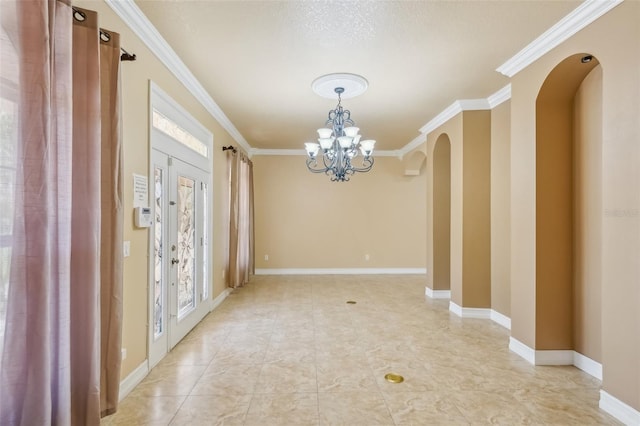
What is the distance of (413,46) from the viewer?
2889 mm

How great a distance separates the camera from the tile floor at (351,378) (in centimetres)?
222

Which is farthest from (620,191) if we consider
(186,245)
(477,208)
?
(186,245)

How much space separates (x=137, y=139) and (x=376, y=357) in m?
2.93

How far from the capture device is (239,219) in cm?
578

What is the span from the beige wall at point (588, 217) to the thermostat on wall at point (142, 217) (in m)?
3.83

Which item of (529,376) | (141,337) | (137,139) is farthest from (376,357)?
(137,139)

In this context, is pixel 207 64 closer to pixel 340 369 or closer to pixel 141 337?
pixel 141 337

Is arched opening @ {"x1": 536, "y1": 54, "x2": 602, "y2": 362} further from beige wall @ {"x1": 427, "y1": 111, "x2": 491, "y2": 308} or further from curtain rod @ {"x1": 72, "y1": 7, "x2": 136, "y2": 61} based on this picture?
curtain rod @ {"x1": 72, "y1": 7, "x2": 136, "y2": 61}

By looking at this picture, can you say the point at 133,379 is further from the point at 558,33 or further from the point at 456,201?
the point at 558,33

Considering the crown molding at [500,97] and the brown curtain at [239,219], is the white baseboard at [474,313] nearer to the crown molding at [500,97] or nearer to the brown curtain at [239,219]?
the crown molding at [500,97]

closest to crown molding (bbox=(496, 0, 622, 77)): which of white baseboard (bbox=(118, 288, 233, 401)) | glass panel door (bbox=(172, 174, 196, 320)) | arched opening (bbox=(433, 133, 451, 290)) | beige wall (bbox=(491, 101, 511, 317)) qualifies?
beige wall (bbox=(491, 101, 511, 317))

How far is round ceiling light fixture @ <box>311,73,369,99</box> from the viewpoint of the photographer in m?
3.46

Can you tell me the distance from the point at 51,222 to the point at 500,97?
4.59 m

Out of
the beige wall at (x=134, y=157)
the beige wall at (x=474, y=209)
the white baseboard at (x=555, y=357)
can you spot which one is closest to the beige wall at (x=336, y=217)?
the beige wall at (x=474, y=209)
